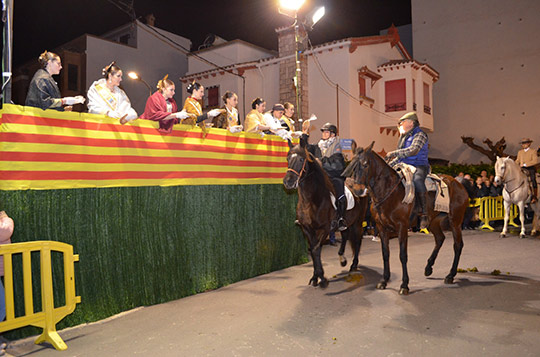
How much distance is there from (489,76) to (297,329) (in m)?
27.4

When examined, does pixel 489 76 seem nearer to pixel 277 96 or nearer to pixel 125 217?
pixel 277 96

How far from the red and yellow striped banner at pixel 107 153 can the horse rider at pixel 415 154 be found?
2749 mm

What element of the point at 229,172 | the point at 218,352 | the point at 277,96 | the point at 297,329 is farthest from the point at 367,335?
the point at 277,96

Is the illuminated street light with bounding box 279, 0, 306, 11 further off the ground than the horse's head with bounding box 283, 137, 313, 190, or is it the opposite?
the illuminated street light with bounding box 279, 0, 306, 11

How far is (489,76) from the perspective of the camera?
2736 cm

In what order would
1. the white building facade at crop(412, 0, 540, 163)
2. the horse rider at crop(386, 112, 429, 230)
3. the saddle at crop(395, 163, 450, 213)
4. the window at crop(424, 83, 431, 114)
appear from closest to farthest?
the saddle at crop(395, 163, 450, 213)
the horse rider at crop(386, 112, 429, 230)
the window at crop(424, 83, 431, 114)
the white building facade at crop(412, 0, 540, 163)

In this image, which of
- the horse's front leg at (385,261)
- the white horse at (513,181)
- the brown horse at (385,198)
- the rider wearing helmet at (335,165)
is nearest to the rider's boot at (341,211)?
the rider wearing helmet at (335,165)

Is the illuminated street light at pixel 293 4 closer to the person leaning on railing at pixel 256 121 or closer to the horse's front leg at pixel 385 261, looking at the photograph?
the person leaning on railing at pixel 256 121

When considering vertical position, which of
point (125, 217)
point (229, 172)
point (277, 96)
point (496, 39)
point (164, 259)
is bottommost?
point (164, 259)

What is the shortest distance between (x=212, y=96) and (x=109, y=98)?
68.8ft

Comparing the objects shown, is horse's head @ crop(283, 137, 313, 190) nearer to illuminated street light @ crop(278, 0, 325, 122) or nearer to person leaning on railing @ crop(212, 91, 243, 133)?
person leaning on railing @ crop(212, 91, 243, 133)

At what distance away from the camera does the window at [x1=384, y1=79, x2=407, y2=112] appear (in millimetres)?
24250

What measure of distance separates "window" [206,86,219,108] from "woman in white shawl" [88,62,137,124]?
20.2 meters

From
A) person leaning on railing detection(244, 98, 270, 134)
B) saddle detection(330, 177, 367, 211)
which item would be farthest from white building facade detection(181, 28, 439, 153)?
saddle detection(330, 177, 367, 211)
